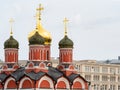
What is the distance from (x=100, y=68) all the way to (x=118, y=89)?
6688mm

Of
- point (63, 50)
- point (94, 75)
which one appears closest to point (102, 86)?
point (94, 75)

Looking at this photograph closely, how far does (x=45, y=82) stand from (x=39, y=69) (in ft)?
4.71

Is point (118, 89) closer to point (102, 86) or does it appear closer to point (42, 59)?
point (102, 86)

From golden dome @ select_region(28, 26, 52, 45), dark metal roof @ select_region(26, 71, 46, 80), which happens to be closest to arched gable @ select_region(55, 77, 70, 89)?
dark metal roof @ select_region(26, 71, 46, 80)

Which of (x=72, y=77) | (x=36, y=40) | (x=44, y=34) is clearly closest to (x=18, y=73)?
(x=36, y=40)

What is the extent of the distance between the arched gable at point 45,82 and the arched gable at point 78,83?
10.8 ft

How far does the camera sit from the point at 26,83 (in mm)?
57312

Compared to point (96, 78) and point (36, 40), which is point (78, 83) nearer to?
point (36, 40)

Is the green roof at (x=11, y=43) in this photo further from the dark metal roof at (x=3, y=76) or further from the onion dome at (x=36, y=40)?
the onion dome at (x=36, y=40)

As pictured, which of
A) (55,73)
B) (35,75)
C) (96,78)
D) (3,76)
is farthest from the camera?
(96,78)

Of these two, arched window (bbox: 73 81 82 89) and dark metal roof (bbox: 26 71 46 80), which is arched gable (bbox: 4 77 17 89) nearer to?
dark metal roof (bbox: 26 71 46 80)

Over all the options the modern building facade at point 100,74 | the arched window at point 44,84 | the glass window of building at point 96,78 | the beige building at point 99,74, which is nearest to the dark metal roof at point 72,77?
the arched window at point 44,84

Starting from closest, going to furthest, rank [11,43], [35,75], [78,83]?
[35,75]
[78,83]
[11,43]

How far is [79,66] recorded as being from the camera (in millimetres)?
92875
